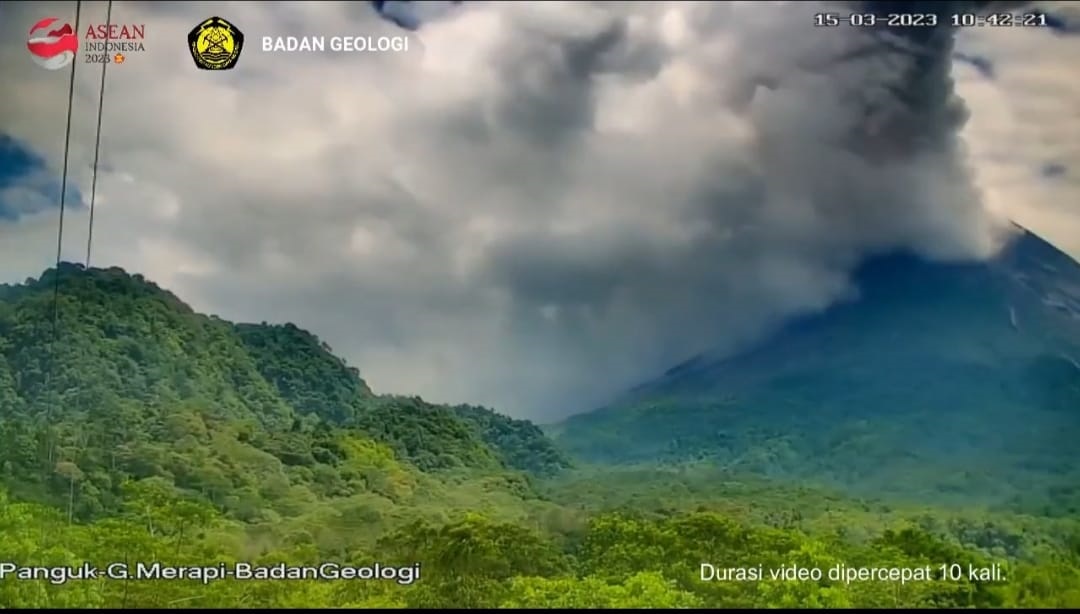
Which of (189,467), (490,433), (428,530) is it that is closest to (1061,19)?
(490,433)

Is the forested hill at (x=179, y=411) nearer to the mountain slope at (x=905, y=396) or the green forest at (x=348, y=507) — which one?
the green forest at (x=348, y=507)

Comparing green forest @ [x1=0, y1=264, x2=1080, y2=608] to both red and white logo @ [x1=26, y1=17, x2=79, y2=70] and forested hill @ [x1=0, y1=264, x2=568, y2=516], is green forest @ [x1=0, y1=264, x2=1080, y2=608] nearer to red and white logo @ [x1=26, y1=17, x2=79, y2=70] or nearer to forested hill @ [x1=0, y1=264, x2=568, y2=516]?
forested hill @ [x1=0, y1=264, x2=568, y2=516]

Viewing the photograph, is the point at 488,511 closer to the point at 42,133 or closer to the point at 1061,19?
the point at 42,133

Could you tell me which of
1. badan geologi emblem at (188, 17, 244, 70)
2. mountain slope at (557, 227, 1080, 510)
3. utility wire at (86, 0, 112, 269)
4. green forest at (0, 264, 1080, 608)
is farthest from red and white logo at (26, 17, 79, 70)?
mountain slope at (557, 227, 1080, 510)

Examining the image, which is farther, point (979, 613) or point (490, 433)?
point (490, 433)

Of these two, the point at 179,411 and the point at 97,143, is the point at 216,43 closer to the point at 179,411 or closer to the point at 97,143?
the point at 97,143

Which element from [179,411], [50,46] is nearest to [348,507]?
[179,411]
